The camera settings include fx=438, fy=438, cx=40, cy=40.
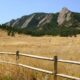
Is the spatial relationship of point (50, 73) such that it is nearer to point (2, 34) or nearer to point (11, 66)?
point (11, 66)

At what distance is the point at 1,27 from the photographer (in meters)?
94.8

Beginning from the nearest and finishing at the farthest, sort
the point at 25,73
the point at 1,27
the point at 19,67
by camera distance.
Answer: the point at 25,73
the point at 19,67
the point at 1,27

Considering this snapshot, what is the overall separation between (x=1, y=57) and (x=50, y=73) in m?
9.39

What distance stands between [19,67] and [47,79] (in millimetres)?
2969

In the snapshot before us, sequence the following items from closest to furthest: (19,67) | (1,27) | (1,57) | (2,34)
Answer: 1. (19,67)
2. (1,57)
3. (2,34)
4. (1,27)

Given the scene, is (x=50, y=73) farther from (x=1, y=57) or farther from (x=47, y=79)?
(x=1, y=57)

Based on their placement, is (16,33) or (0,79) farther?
(16,33)

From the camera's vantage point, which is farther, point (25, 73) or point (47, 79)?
point (25, 73)

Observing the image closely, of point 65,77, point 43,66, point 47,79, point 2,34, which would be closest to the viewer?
point 65,77

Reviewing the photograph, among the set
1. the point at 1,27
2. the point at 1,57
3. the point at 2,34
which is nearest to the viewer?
the point at 1,57

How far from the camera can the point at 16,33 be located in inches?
3578

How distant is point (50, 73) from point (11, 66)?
14.5 feet

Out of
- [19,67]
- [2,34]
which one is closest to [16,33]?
[2,34]

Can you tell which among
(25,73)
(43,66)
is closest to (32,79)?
(25,73)
